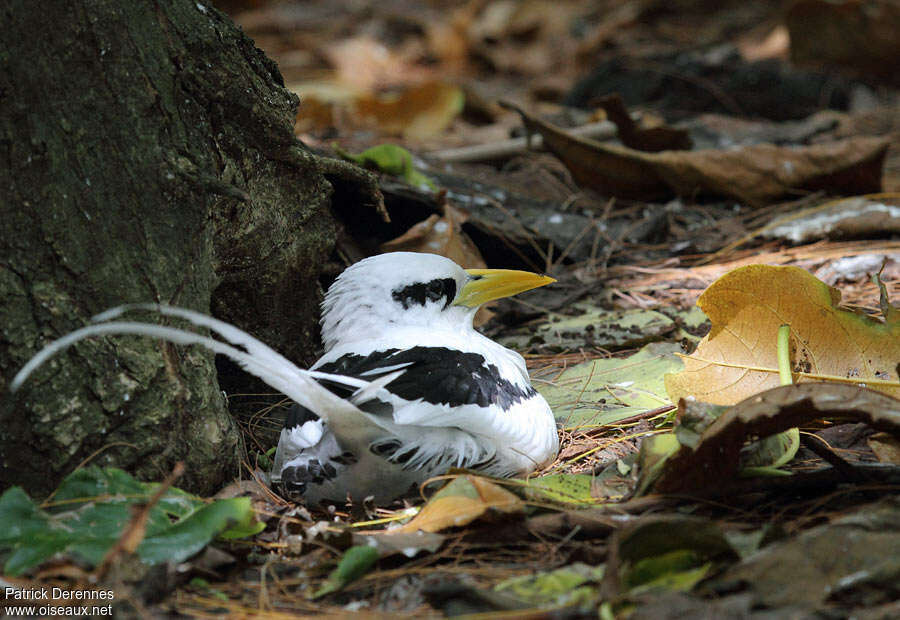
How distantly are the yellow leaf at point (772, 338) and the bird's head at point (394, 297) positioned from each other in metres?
0.71

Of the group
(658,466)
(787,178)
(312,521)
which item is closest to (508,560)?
(658,466)

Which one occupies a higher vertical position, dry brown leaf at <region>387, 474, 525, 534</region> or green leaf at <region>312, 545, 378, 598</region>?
dry brown leaf at <region>387, 474, 525, 534</region>

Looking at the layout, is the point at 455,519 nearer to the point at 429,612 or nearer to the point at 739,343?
the point at 429,612

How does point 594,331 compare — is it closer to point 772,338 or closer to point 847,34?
point 772,338

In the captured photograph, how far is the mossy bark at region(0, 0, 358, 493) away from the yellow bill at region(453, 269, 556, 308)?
96cm

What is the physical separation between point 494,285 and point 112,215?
1.45 m

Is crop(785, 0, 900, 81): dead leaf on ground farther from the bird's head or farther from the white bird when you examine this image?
the white bird

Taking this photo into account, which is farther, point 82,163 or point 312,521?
point 312,521

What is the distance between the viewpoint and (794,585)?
1861 mm

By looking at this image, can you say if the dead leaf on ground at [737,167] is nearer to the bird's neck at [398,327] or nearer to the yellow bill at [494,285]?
the yellow bill at [494,285]

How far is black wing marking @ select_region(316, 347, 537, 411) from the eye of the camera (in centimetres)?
262

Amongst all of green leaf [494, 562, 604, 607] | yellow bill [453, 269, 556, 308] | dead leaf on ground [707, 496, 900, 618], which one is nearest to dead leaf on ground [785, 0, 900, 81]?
yellow bill [453, 269, 556, 308]

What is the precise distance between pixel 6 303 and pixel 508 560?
1.47m

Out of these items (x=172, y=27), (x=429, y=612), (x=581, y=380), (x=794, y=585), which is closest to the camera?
(x=794, y=585)
